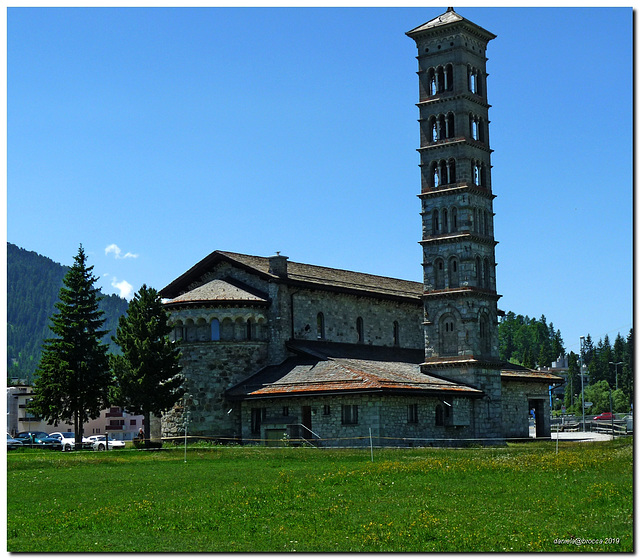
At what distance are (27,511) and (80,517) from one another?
7.98ft

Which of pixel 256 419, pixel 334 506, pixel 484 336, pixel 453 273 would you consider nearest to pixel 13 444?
pixel 256 419

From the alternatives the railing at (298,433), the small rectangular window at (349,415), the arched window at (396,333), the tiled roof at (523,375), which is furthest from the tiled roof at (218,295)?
the tiled roof at (523,375)

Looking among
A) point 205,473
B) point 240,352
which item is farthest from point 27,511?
point 240,352

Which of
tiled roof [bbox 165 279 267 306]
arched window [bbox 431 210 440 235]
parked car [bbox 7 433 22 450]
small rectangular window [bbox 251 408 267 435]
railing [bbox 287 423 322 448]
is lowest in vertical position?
parked car [bbox 7 433 22 450]

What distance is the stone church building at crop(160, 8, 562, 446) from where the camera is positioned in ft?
196

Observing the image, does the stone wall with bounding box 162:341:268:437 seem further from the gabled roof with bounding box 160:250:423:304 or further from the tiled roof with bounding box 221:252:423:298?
the tiled roof with bounding box 221:252:423:298

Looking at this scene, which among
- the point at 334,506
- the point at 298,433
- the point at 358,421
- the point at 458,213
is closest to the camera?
the point at 334,506

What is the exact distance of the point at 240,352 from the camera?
209ft

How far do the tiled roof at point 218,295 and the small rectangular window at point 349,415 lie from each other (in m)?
10.4

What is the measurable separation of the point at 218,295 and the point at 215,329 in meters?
2.20

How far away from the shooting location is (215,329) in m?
64.0

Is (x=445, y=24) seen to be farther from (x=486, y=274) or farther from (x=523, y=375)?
(x=523, y=375)

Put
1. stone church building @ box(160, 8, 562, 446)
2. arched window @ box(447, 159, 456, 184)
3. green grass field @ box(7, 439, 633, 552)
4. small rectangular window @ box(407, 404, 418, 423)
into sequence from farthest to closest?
1. arched window @ box(447, 159, 456, 184)
2. stone church building @ box(160, 8, 562, 446)
3. small rectangular window @ box(407, 404, 418, 423)
4. green grass field @ box(7, 439, 633, 552)

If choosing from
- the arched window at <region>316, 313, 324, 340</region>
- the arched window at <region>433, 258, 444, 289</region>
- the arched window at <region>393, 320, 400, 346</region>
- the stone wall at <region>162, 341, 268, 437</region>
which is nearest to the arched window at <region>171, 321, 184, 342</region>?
the stone wall at <region>162, 341, 268, 437</region>
